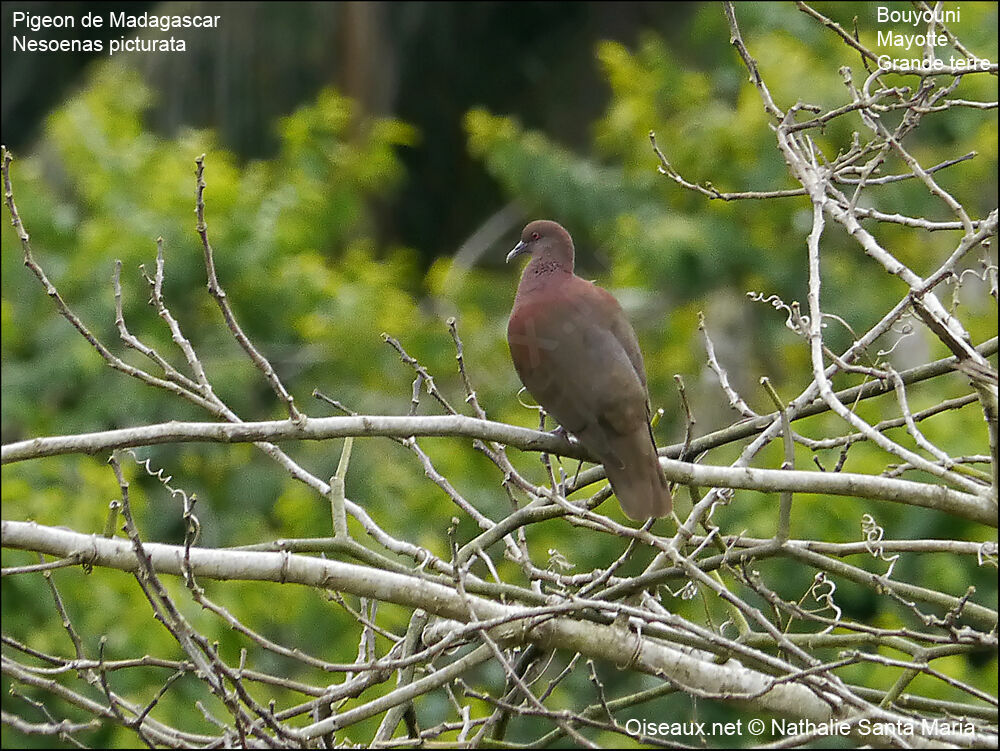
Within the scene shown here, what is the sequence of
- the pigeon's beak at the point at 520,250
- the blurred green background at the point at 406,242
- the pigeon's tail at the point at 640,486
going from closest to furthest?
the pigeon's tail at the point at 640,486
the pigeon's beak at the point at 520,250
the blurred green background at the point at 406,242

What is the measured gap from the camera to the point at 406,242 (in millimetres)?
10367

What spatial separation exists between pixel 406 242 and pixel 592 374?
23.7ft

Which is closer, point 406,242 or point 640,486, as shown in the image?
point 640,486

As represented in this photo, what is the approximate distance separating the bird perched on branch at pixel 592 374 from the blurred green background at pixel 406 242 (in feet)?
7.82

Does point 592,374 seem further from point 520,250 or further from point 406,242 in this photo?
point 406,242

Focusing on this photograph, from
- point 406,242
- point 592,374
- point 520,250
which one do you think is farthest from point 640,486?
point 406,242

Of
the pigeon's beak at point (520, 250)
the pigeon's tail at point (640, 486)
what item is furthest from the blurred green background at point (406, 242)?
the pigeon's tail at point (640, 486)

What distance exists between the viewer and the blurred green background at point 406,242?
237 inches

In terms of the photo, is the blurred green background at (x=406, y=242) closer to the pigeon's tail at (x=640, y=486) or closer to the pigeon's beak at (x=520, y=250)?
the pigeon's beak at (x=520, y=250)

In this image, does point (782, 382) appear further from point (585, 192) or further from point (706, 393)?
point (585, 192)

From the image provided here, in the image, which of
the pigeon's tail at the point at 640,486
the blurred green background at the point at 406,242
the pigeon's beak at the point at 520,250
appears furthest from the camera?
the blurred green background at the point at 406,242

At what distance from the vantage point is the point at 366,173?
845cm

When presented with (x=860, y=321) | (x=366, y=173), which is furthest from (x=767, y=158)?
(x=366, y=173)

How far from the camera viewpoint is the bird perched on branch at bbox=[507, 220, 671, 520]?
2.97m
